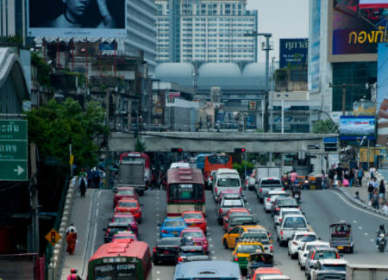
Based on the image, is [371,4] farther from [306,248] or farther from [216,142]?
[306,248]

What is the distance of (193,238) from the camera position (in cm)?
4088

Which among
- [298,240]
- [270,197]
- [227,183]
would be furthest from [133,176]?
[298,240]

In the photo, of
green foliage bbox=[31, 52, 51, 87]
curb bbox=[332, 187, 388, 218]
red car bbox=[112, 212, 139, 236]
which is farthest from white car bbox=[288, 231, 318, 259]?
green foliage bbox=[31, 52, 51, 87]

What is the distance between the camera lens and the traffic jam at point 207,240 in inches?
1061

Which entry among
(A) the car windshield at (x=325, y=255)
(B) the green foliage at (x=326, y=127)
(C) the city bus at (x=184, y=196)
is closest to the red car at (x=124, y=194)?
(C) the city bus at (x=184, y=196)

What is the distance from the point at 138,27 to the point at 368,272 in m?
165

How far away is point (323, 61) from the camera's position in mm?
164125

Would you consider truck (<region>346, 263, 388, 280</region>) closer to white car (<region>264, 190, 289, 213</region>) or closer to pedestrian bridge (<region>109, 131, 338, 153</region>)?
white car (<region>264, 190, 289, 213</region>)

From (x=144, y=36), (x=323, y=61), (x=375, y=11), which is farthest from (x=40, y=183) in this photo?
(x=144, y=36)

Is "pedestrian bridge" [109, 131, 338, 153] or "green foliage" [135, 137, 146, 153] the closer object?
"green foliage" [135, 137, 146, 153]

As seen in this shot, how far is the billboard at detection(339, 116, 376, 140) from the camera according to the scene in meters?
85.9

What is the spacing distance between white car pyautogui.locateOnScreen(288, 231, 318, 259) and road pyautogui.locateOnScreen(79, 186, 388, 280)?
1.24ft

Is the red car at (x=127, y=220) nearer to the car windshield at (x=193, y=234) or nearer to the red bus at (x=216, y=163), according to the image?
the car windshield at (x=193, y=234)

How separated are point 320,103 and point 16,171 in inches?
5845
